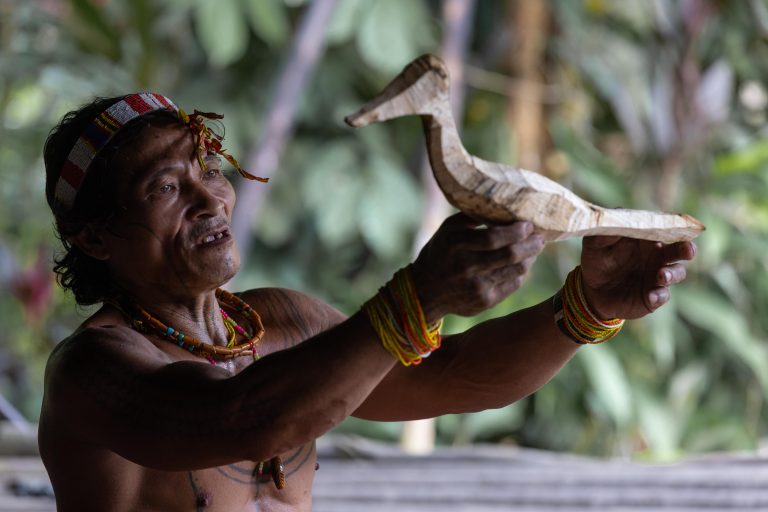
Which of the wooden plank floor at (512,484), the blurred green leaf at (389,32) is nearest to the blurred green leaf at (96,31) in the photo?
the blurred green leaf at (389,32)

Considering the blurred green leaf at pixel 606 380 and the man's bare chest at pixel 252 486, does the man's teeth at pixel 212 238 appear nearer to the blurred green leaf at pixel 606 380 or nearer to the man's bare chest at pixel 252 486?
the man's bare chest at pixel 252 486

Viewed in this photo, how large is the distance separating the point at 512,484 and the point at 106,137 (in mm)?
1547

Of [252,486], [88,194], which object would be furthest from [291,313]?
[88,194]

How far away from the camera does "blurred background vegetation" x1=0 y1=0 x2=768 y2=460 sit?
4.55 metres

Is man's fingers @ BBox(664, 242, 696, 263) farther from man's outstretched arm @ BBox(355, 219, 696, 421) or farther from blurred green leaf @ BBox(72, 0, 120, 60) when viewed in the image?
blurred green leaf @ BBox(72, 0, 120, 60)

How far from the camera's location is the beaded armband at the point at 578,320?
161cm

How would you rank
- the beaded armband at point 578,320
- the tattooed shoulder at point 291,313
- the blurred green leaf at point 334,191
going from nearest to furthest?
the beaded armband at point 578,320, the tattooed shoulder at point 291,313, the blurred green leaf at point 334,191

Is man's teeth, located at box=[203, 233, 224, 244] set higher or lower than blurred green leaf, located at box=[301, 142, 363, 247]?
lower

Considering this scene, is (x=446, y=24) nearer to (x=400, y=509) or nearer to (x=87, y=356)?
(x=400, y=509)

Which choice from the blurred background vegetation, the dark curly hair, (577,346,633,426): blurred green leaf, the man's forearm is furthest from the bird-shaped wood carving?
(577,346,633,426): blurred green leaf

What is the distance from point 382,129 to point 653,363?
1716 mm

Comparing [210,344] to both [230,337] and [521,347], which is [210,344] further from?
[521,347]

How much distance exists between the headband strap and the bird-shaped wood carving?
0.50m

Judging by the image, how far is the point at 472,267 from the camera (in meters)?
1.20
